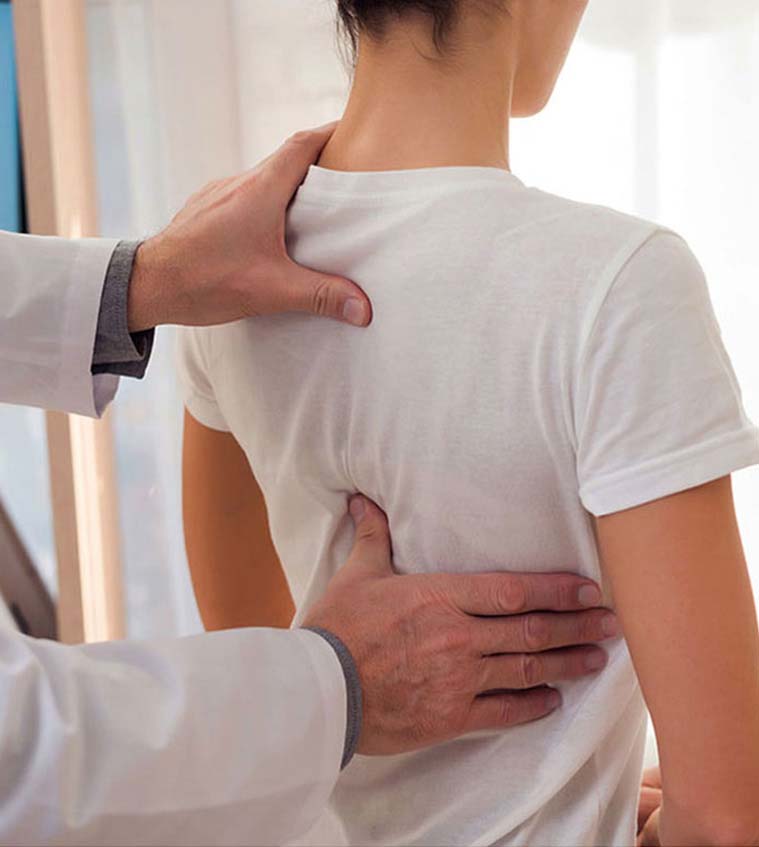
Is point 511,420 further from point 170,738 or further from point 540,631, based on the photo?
point 170,738

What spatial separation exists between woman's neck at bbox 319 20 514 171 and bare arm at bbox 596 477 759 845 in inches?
11.4

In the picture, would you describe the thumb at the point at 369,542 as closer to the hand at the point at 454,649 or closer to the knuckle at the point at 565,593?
the hand at the point at 454,649

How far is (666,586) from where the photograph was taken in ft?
2.65

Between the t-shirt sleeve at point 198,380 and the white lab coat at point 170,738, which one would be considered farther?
the t-shirt sleeve at point 198,380

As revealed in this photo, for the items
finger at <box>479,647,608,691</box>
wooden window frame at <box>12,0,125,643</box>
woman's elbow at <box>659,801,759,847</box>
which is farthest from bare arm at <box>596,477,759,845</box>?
wooden window frame at <box>12,0,125,643</box>

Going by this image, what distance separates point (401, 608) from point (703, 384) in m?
0.29

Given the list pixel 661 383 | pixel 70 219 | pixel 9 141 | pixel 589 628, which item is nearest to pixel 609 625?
pixel 589 628

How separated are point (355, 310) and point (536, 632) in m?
0.28

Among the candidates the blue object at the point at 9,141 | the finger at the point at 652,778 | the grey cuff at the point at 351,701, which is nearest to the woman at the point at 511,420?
the grey cuff at the point at 351,701

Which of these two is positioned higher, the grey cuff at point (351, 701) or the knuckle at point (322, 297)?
the knuckle at point (322, 297)

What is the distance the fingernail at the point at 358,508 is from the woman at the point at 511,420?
0.05ft

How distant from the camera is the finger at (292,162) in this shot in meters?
0.96

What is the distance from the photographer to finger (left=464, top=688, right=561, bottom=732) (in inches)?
37.1

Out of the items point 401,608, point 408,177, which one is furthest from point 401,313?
point 401,608
